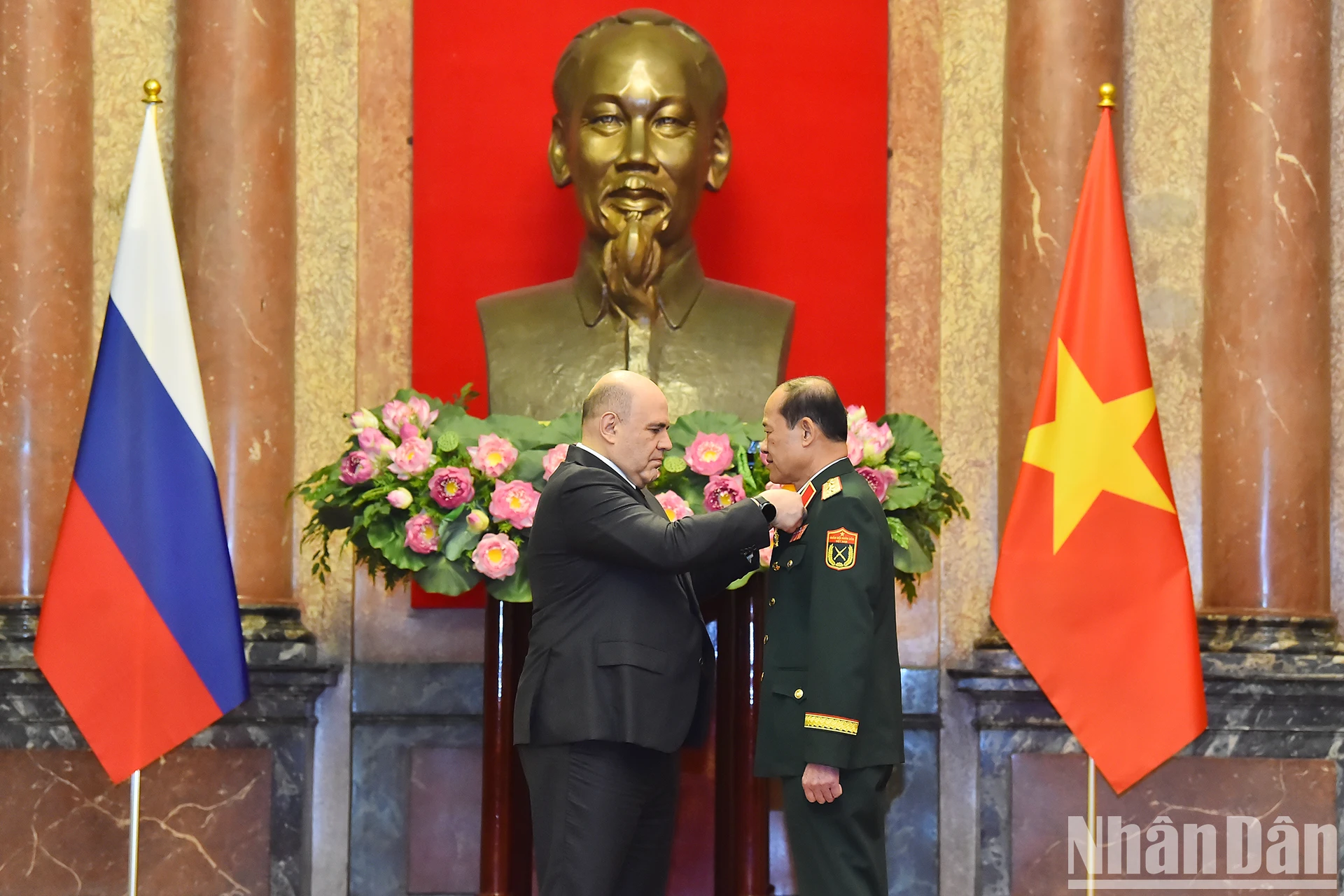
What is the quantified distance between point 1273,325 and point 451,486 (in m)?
2.69

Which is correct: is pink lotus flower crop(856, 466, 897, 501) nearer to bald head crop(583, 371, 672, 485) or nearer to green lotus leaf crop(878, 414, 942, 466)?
green lotus leaf crop(878, 414, 942, 466)

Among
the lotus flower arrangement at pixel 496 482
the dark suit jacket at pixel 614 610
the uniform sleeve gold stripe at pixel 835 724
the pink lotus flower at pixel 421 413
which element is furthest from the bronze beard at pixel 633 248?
the uniform sleeve gold stripe at pixel 835 724

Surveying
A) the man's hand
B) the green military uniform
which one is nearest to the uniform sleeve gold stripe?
the green military uniform

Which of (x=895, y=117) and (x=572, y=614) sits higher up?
(x=895, y=117)

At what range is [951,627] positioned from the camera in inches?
213

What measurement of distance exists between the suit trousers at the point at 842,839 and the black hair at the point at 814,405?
70 cm

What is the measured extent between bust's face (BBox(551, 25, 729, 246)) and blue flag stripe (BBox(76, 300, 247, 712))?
1.38m

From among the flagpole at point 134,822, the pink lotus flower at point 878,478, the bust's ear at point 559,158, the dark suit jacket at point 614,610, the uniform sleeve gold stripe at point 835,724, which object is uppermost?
the bust's ear at point 559,158

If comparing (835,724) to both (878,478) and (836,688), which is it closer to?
(836,688)

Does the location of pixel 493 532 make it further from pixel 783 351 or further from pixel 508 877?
pixel 783 351

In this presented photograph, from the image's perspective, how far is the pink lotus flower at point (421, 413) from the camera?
404 cm

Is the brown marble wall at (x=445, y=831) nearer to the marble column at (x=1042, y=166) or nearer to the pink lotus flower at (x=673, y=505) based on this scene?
the pink lotus flower at (x=673, y=505)

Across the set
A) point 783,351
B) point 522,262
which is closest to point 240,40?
point 522,262

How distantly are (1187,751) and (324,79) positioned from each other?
11.5 ft
